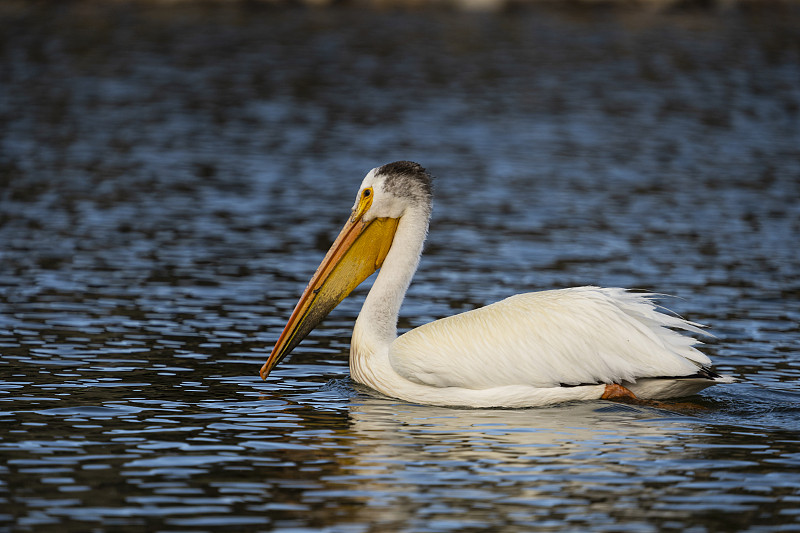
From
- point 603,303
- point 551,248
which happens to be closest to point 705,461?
point 603,303

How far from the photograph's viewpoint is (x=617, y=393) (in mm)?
7488

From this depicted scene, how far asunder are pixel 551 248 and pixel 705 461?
22.3 ft

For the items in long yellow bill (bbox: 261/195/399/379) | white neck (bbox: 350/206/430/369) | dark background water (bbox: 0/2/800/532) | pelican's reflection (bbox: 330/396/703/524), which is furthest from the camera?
long yellow bill (bbox: 261/195/399/379)

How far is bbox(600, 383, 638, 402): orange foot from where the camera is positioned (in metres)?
7.48

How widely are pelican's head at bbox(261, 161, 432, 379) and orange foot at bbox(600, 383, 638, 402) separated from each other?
1651 millimetres

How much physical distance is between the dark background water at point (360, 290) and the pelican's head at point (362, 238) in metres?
0.44

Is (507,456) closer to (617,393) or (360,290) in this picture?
(617,393)

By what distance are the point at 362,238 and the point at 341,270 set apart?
0.79 ft

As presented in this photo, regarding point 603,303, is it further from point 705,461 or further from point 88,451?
point 88,451

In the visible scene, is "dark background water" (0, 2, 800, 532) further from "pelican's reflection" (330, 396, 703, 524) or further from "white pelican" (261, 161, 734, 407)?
"white pelican" (261, 161, 734, 407)

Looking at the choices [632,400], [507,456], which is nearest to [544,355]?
[632,400]

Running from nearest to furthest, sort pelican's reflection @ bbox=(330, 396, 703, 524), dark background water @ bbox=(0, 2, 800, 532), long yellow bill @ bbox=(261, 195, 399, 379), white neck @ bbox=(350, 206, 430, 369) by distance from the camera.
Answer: pelican's reflection @ bbox=(330, 396, 703, 524)
dark background water @ bbox=(0, 2, 800, 532)
white neck @ bbox=(350, 206, 430, 369)
long yellow bill @ bbox=(261, 195, 399, 379)

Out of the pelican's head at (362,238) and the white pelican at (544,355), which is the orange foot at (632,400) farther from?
the pelican's head at (362,238)

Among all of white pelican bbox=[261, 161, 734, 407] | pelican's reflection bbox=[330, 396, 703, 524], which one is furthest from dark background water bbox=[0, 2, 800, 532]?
white pelican bbox=[261, 161, 734, 407]
